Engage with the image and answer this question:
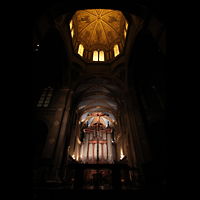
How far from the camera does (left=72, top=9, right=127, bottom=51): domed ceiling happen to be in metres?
13.8

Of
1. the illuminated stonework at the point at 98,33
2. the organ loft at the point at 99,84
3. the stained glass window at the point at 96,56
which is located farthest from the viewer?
the stained glass window at the point at 96,56

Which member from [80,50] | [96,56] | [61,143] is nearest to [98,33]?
[96,56]

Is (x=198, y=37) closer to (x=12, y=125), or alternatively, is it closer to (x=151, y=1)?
(x=12, y=125)

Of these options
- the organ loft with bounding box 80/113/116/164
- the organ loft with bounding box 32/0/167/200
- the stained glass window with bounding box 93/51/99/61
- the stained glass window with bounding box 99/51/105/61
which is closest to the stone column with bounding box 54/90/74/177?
the organ loft with bounding box 32/0/167/200

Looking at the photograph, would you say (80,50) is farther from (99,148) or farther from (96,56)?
(99,148)

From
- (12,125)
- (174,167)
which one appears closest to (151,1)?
(174,167)

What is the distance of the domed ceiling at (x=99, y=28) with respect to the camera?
13.8 m

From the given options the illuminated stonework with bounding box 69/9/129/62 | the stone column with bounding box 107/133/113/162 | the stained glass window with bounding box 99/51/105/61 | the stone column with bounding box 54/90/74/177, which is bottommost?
the stone column with bounding box 54/90/74/177

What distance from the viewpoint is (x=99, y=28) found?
49.7 feet

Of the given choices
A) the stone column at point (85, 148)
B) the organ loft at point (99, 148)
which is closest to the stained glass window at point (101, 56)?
the organ loft at point (99, 148)

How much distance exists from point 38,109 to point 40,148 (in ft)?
12.2

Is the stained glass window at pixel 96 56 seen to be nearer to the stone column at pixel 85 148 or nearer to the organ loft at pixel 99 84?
the organ loft at pixel 99 84

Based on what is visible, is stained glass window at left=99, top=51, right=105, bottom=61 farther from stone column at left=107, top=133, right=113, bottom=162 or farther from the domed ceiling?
stone column at left=107, top=133, right=113, bottom=162

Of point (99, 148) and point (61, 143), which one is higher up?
point (99, 148)
